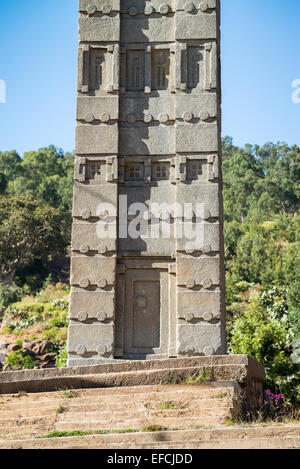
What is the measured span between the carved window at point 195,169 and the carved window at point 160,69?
5.96 feet

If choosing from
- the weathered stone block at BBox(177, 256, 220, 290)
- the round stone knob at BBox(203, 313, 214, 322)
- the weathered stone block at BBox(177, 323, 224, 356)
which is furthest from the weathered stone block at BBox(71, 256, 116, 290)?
the round stone knob at BBox(203, 313, 214, 322)

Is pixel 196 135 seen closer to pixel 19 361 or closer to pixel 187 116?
pixel 187 116

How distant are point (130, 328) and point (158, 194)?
9.15 ft

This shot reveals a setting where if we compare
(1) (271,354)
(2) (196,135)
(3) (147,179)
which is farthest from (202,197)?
(1) (271,354)

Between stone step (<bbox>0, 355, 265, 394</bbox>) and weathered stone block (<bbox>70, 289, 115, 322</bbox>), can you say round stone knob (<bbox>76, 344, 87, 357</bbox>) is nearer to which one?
weathered stone block (<bbox>70, 289, 115, 322</bbox>)

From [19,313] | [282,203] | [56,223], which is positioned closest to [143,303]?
[19,313]

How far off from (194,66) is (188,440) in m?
8.70

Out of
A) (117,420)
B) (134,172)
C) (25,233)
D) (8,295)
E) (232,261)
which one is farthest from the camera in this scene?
(25,233)

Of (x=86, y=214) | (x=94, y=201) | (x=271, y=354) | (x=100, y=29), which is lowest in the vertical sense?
(x=271, y=354)

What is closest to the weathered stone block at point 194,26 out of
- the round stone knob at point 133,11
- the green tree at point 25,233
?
the round stone knob at point 133,11

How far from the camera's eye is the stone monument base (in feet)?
27.7

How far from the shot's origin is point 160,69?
42.6ft

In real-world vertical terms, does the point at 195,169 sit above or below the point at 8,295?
above

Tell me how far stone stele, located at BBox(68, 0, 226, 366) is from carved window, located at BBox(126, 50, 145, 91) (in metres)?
0.02
